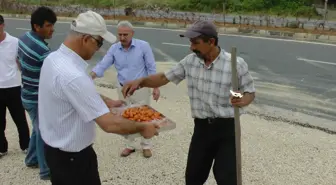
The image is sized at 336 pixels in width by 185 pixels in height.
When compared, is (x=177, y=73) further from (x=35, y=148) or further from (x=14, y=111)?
(x=14, y=111)

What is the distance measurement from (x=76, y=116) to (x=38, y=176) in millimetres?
2555

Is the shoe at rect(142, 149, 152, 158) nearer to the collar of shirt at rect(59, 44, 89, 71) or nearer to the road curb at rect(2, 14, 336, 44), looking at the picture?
the collar of shirt at rect(59, 44, 89, 71)

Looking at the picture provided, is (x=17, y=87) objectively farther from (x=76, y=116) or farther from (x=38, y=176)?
(x=76, y=116)

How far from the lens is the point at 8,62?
5.27 metres

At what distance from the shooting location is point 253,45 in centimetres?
1508

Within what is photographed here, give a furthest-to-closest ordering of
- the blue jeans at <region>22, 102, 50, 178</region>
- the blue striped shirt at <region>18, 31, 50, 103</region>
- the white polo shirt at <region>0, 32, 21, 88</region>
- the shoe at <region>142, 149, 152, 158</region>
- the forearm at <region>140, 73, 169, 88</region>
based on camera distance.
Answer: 1. the shoe at <region>142, 149, 152, 158</region>
2. the white polo shirt at <region>0, 32, 21, 88</region>
3. the blue jeans at <region>22, 102, 50, 178</region>
4. the blue striped shirt at <region>18, 31, 50, 103</region>
5. the forearm at <region>140, 73, 169, 88</region>

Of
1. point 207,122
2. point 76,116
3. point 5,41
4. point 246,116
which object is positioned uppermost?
point 5,41

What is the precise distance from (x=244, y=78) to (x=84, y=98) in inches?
58.8

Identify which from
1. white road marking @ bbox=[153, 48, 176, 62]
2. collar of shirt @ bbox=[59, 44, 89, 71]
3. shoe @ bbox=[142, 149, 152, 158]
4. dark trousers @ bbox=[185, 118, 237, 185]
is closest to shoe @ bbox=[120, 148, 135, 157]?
shoe @ bbox=[142, 149, 152, 158]

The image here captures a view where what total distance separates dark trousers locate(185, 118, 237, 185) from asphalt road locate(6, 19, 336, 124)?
455 cm

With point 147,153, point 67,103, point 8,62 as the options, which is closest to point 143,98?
point 147,153

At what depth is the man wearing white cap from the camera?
2.59 meters

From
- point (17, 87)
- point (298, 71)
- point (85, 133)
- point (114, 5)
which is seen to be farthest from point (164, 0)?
point (85, 133)

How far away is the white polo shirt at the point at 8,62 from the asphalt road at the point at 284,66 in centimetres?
502
